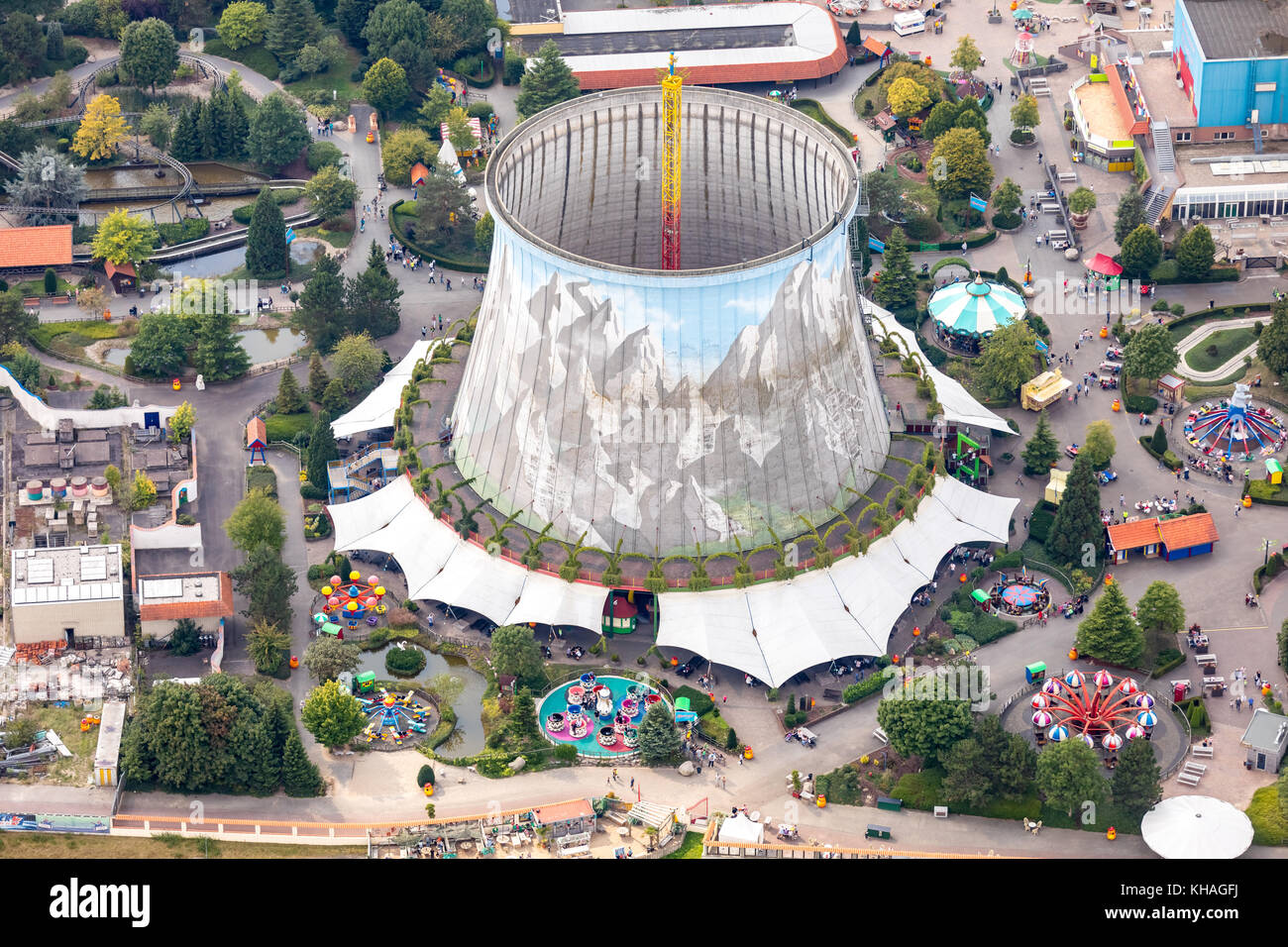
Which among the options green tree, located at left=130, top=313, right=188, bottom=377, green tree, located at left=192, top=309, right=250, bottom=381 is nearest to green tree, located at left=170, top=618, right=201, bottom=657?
green tree, located at left=192, top=309, right=250, bottom=381

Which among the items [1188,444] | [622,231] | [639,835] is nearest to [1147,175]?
[1188,444]

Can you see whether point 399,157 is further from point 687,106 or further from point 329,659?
point 329,659

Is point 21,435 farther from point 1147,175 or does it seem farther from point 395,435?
point 1147,175

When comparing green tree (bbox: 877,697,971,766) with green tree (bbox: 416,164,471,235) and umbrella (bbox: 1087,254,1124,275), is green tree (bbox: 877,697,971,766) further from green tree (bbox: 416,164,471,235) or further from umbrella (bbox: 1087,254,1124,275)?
green tree (bbox: 416,164,471,235)

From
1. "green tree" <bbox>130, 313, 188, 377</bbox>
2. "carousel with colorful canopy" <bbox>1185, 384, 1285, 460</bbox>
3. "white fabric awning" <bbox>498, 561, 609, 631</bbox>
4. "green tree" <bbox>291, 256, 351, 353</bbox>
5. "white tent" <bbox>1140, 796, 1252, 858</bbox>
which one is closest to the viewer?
"white tent" <bbox>1140, 796, 1252, 858</bbox>

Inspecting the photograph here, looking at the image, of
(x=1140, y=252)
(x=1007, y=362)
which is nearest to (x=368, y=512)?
(x=1007, y=362)

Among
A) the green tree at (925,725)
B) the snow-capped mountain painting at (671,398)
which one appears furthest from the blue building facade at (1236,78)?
the green tree at (925,725)

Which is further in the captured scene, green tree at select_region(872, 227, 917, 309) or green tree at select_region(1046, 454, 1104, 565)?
green tree at select_region(872, 227, 917, 309)

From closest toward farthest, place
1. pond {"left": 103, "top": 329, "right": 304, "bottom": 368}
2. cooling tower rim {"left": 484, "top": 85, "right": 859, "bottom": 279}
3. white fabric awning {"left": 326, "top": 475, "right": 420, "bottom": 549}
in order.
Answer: cooling tower rim {"left": 484, "top": 85, "right": 859, "bottom": 279} → white fabric awning {"left": 326, "top": 475, "right": 420, "bottom": 549} → pond {"left": 103, "top": 329, "right": 304, "bottom": 368}
